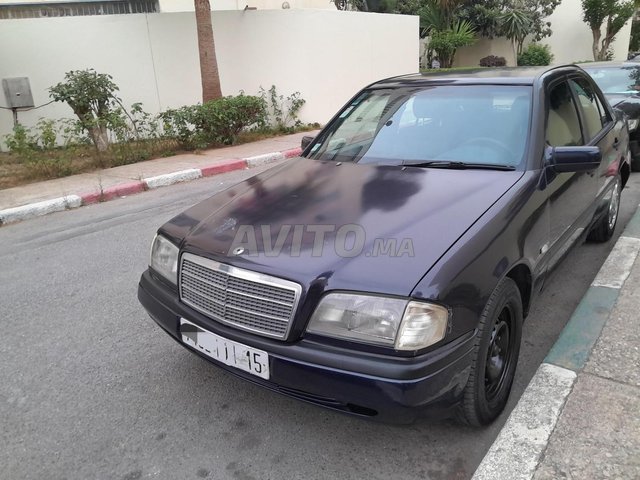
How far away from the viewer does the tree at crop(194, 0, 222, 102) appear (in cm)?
1002

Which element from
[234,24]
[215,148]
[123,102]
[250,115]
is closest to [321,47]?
Answer: [234,24]

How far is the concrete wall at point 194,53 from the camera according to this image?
1012 cm

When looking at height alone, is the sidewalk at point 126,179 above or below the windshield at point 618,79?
below

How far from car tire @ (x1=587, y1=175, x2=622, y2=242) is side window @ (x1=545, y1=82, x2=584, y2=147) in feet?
3.88

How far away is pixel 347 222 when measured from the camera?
7.97 feet

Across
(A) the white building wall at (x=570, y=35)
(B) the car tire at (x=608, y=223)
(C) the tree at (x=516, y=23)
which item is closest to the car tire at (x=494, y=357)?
Answer: (B) the car tire at (x=608, y=223)

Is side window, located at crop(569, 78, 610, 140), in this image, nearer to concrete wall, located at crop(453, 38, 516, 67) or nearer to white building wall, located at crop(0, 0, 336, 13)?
white building wall, located at crop(0, 0, 336, 13)

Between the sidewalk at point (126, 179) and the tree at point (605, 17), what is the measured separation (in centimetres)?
2030

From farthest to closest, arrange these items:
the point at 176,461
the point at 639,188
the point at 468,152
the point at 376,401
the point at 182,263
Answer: the point at 639,188, the point at 468,152, the point at 182,263, the point at 176,461, the point at 376,401

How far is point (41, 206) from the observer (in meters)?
6.74

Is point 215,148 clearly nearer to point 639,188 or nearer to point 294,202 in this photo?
point 639,188

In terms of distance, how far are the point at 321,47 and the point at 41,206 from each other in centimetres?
781

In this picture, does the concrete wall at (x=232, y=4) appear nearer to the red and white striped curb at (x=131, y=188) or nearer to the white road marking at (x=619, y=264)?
the red and white striped curb at (x=131, y=188)

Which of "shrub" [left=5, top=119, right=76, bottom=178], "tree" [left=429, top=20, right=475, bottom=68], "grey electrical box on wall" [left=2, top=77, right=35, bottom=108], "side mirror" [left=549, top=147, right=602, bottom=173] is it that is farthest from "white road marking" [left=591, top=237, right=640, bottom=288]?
"tree" [left=429, top=20, right=475, bottom=68]
